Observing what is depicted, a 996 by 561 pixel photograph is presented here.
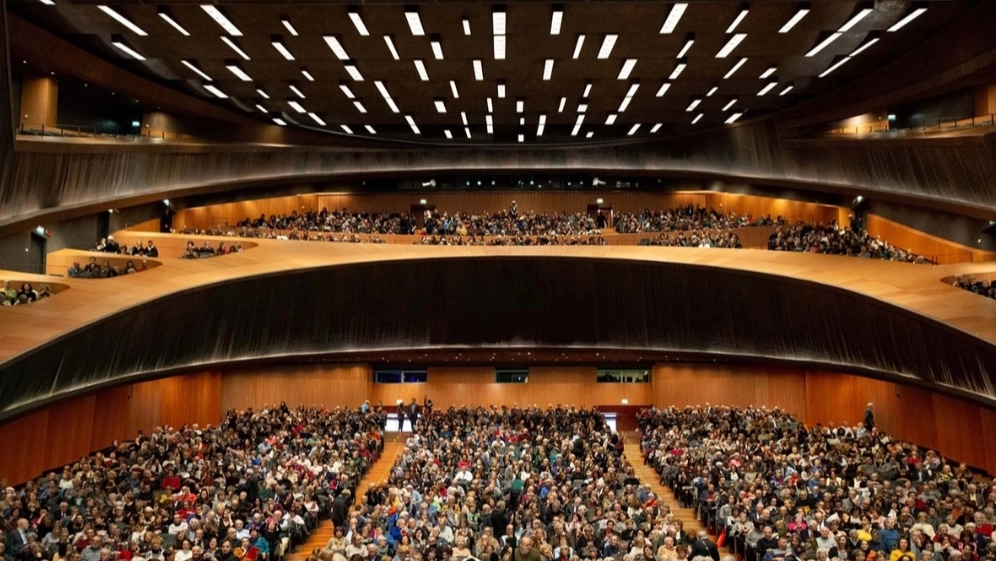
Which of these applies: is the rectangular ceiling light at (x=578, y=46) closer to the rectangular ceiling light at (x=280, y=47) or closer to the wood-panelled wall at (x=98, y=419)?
the rectangular ceiling light at (x=280, y=47)

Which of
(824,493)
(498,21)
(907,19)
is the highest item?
(907,19)

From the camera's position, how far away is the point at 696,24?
1516 cm

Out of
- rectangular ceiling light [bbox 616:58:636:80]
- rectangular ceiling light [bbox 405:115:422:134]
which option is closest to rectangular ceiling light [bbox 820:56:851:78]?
rectangular ceiling light [bbox 616:58:636:80]

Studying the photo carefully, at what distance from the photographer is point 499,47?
16.8 m

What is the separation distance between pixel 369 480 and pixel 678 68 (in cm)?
1030

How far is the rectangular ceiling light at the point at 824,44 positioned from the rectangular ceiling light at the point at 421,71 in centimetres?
762

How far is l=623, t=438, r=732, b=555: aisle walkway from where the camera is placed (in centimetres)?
1339

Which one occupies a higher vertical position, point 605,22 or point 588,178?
point 605,22

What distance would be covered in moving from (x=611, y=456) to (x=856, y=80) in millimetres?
11256

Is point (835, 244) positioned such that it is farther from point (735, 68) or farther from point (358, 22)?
point (358, 22)

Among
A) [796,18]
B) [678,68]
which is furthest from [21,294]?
[796,18]

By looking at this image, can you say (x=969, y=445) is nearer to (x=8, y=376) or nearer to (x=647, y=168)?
(x=647, y=168)

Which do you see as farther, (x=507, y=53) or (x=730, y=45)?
(x=507, y=53)

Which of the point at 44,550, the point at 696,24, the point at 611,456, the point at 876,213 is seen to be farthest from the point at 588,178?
the point at 44,550
